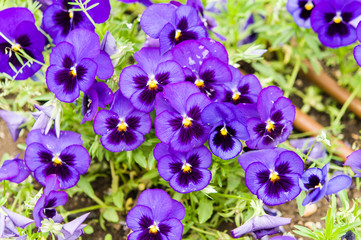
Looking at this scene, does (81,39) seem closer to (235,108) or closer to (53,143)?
(53,143)

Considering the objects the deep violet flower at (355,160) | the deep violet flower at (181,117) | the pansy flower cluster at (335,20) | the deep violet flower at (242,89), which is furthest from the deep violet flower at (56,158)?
the pansy flower cluster at (335,20)

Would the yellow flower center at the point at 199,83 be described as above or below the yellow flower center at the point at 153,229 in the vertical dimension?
above

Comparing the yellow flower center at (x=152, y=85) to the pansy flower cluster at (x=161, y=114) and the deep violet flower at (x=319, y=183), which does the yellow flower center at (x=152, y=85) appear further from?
the deep violet flower at (x=319, y=183)

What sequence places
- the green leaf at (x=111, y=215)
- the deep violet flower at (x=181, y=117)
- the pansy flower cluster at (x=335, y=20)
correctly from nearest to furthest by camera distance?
the deep violet flower at (x=181, y=117), the pansy flower cluster at (x=335, y=20), the green leaf at (x=111, y=215)

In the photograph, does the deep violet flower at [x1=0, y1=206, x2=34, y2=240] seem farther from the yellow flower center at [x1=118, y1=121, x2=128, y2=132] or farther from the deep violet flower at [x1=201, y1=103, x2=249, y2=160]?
the deep violet flower at [x1=201, y1=103, x2=249, y2=160]

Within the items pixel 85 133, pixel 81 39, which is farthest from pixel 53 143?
pixel 81 39

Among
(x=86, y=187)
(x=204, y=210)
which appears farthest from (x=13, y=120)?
(x=204, y=210)

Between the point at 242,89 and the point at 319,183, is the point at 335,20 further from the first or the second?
the point at 319,183
